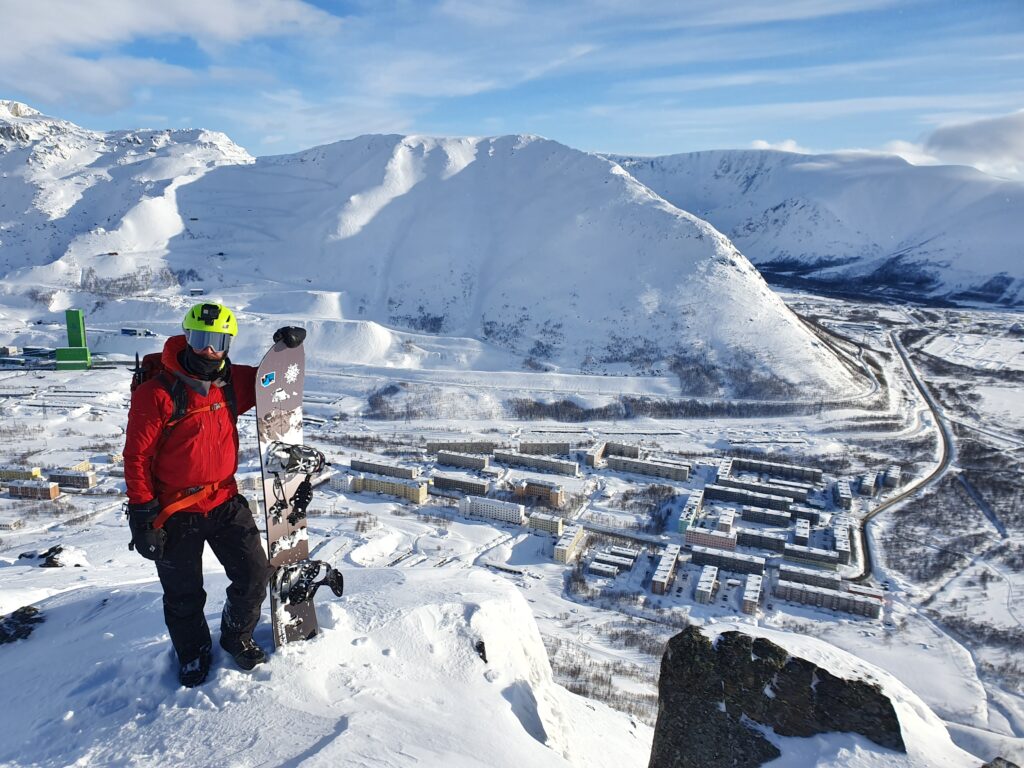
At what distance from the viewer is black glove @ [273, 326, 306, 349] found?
19.7 feet

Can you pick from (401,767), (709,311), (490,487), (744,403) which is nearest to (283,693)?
(401,767)

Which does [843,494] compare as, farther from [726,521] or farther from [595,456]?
[595,456]

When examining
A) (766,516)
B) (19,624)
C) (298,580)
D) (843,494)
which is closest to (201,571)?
(298,580)

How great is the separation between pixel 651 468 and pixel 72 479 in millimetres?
35683

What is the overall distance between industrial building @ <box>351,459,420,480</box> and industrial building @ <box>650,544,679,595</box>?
15.6 metres

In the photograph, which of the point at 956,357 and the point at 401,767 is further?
the point at 956,357

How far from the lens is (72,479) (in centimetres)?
3509

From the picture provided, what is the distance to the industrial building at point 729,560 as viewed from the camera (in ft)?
98.9

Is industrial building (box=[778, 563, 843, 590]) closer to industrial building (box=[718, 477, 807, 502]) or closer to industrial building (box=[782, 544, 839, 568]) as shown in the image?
industrial building (box=[782, 544, 839, 568])

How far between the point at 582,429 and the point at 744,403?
18.3m

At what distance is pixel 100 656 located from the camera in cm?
690

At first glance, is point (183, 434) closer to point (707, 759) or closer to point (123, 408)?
point (707, 759)

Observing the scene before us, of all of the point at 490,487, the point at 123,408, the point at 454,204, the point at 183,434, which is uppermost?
the point at 454,204

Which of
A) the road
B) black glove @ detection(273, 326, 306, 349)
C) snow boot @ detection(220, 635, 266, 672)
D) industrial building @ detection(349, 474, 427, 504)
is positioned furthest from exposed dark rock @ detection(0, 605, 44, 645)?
the road
